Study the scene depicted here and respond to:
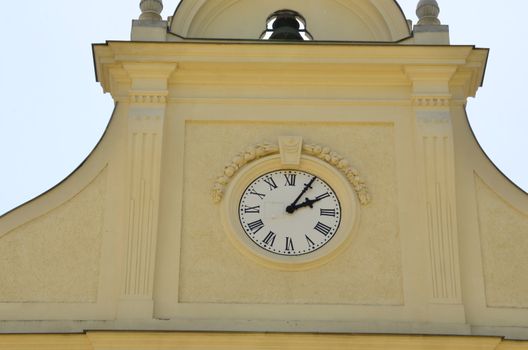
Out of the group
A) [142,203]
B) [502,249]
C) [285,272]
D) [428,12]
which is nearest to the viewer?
[285,272]

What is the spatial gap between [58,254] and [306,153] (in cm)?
211

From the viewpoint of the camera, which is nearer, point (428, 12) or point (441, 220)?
point (441, 220)

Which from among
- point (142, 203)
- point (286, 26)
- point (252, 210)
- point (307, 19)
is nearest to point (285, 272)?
point (252, 210)

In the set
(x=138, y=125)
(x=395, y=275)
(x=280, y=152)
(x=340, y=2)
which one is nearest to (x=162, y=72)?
(x=138, y=125)

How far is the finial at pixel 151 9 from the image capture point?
33.3 feet

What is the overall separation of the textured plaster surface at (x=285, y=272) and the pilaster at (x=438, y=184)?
0.25 m

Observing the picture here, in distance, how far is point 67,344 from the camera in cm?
875

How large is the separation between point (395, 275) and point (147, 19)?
9.98 ft

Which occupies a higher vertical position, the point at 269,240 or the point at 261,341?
the point at 269,240

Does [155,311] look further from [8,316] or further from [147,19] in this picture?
[147,19]

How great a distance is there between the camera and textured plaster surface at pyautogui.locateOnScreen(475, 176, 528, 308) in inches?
357

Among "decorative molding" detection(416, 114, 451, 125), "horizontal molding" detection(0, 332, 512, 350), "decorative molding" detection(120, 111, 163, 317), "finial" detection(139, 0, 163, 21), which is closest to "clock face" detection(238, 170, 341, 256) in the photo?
"decorative molding" detection(120, 111, 163, 317)

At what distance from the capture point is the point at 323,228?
30.6ft

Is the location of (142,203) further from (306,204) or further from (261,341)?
(261,341)
